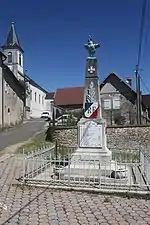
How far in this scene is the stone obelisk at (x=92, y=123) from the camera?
915 centimetres

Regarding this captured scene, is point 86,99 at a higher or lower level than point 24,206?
higher

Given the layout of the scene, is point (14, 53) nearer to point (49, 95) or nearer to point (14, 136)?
point (49, 95)

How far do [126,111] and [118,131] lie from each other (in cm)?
1253

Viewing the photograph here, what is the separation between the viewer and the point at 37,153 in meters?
9.23

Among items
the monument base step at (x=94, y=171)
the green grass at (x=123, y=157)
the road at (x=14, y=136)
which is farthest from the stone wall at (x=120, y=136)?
the monument base step at (x=94, y=171)

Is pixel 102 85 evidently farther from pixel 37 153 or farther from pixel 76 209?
pixel 76 209

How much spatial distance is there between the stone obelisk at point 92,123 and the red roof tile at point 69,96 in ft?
125

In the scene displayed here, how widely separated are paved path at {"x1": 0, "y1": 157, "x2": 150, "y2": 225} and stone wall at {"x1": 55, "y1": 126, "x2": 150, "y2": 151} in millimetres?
16962

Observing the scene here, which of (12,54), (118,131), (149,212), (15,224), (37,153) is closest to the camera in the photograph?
(15,224)

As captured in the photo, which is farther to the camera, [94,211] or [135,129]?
[135,129]

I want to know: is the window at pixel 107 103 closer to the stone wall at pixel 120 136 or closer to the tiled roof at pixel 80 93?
the tiled roof at pixel 80 93

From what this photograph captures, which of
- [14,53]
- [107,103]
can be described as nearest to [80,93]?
[107,103]

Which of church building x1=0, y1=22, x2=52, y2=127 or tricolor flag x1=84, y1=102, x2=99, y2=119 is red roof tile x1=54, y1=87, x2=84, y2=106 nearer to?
church building x1=0, y1=22, x2=52, y2=127

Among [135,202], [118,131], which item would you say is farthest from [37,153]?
[118,131]
